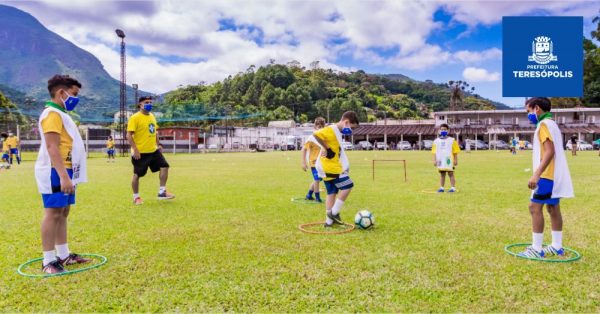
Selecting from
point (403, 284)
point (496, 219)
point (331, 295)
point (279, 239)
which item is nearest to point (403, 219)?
point (496, 219)

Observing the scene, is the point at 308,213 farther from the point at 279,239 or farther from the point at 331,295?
the point at 331,295

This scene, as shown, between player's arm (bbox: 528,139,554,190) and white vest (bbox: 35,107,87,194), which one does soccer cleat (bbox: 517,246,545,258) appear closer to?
player's arm (bbox: 528,139,554,190)

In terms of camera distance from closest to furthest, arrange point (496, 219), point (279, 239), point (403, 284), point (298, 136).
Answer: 1. point (403, 284)
2. point (279, 239)
3. point (496, 219)
4. point (298, 136)

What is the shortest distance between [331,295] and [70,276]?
2.80 metres

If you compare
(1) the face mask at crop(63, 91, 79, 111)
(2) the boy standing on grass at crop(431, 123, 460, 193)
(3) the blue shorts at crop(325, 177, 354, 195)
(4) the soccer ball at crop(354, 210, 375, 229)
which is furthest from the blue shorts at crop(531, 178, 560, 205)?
(2) the boy standing on grass at crop(431, 123, 460, 193)

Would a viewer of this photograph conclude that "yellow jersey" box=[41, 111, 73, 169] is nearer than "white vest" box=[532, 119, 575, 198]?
Yes

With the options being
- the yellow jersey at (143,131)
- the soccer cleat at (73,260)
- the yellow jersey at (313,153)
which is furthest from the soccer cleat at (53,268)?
the yellow jersey at (313,153)

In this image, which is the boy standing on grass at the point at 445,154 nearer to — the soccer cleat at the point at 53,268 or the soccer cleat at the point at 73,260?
the soccer cleat at the point at 73,260

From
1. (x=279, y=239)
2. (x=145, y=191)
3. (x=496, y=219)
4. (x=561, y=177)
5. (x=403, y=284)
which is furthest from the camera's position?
(x=145, y=191)

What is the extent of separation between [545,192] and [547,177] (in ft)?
0.60

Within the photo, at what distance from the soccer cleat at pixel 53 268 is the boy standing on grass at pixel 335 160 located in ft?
12.8

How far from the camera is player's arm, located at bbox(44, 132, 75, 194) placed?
462 cm

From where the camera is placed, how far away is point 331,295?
13.3ft

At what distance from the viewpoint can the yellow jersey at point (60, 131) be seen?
468 centimetres
